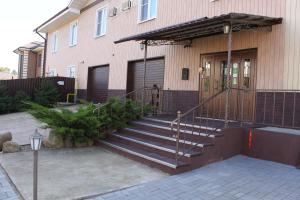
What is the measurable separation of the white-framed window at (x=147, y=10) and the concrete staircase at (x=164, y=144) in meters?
5.08

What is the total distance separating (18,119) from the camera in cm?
1449

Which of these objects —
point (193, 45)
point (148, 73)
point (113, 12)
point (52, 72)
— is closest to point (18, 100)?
point (113, 12)

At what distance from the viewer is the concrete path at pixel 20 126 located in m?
10.2

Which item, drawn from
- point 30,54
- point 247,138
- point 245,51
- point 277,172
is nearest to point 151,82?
point 245,51

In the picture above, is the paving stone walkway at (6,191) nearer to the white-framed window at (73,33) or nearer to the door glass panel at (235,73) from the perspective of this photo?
the door glass panel at (235,73)

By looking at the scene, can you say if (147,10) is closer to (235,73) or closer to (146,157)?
(235,73)

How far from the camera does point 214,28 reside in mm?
8477

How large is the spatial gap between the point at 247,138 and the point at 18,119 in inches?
405

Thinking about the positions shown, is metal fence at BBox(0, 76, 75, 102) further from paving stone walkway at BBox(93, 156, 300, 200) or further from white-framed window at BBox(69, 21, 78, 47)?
paving stone walkway at BBox(93, 156, 300, 200)

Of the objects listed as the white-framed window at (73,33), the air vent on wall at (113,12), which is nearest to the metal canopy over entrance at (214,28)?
the air vent on wall at (113,12)

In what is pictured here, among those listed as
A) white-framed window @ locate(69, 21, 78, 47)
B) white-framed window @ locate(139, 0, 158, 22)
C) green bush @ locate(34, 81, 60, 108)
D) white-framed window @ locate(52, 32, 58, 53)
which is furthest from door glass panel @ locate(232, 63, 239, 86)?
white-framed window @ locate(52, 32, 58, 53)

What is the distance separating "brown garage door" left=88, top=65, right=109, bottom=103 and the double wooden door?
7.09 meters

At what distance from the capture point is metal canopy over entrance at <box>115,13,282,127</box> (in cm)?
731

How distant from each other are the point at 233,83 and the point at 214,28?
1673 mm
